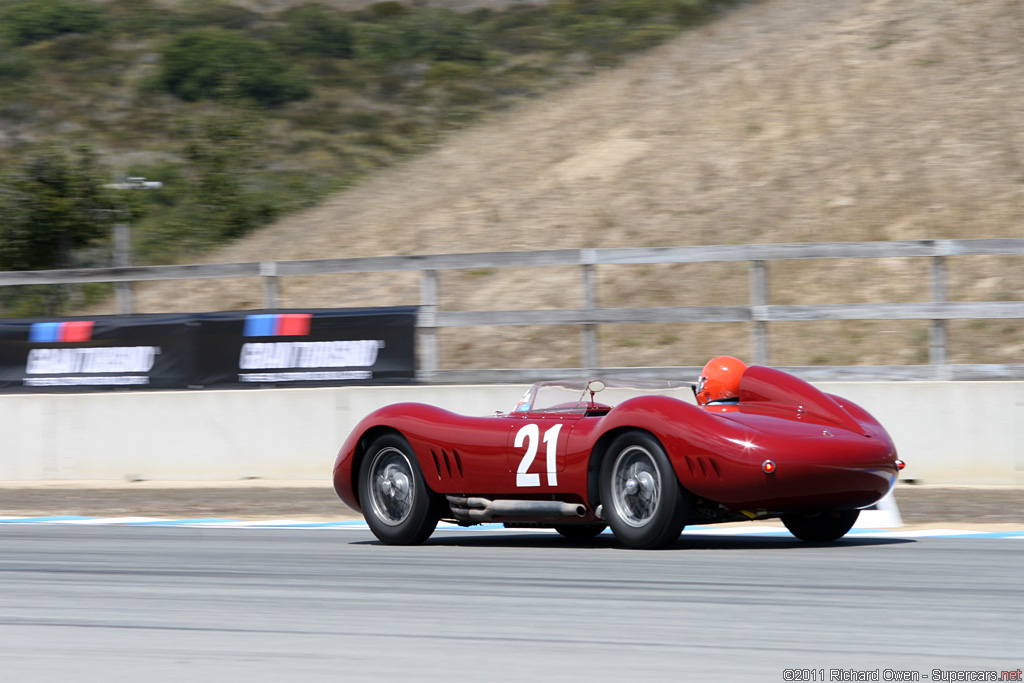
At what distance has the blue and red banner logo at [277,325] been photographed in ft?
45.5

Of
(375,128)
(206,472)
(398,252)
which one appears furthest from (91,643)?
(375,128)

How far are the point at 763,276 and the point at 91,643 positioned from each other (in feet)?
29.5

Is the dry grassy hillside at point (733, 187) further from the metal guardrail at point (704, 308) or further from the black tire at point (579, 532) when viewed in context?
the black tire at point (579, 532)

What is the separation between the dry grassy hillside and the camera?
18531 millimetres

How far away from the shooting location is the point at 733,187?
23.2m

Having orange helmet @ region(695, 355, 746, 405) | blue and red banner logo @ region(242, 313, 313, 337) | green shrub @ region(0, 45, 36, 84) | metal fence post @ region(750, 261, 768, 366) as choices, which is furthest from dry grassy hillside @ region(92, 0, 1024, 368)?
green shrub @ region(0, 45, 36, 84)

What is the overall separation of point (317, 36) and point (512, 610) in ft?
223

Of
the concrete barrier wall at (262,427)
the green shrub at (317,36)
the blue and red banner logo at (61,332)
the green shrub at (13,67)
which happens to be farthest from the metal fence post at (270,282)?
the green shrub at (317,36)

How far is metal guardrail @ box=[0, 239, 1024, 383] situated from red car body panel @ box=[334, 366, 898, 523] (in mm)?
4702

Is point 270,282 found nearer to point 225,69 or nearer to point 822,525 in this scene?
point 822,525

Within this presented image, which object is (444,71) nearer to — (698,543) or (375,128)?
(375,128)

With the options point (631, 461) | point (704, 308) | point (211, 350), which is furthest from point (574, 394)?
point (211, 350)

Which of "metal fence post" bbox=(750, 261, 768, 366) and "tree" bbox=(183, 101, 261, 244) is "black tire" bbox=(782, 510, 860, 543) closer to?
"metal fence post" bbox=(750, 261, 768, 366)

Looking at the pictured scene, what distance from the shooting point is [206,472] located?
14.0 meters
